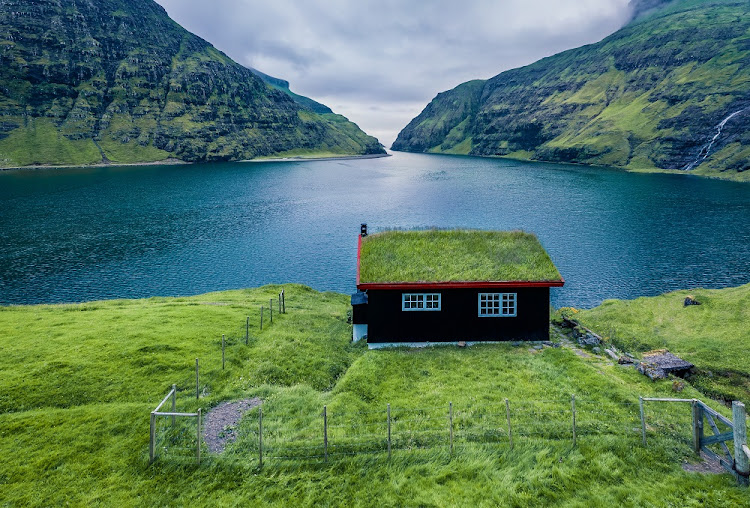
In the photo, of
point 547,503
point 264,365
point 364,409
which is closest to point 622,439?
point 547,503

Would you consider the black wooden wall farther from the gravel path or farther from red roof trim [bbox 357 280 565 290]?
the gravel path

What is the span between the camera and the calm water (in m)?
59.9

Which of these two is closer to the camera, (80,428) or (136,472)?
(136,472)

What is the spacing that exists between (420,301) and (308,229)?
68.5 m

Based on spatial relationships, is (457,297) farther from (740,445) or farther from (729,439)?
(740,445)

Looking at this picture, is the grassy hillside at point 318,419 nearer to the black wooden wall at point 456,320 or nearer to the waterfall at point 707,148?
the black wooden wall at point 456,320

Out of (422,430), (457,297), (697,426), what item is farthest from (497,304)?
(697,426)

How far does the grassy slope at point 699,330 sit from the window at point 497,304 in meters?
9.91

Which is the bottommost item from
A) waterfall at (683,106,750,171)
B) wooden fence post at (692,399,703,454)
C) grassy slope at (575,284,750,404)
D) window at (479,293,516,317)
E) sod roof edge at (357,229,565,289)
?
grassy slope at (575,284,750,404)

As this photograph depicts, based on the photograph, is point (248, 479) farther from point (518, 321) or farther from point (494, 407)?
point (518, 321)

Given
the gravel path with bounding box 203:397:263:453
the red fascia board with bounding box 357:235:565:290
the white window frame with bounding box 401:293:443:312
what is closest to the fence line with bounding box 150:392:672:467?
the gravel path with bounding box 203:397:263:453

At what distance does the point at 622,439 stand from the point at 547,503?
517 cm

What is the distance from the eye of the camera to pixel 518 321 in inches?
1185

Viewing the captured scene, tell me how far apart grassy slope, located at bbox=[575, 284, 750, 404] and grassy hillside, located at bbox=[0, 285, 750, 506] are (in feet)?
20.5
